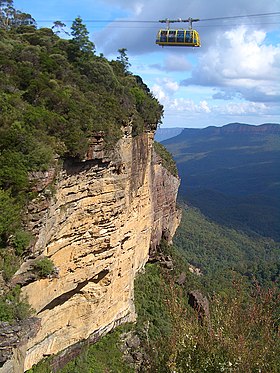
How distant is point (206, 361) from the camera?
6.65m

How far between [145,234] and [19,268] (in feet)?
52.2

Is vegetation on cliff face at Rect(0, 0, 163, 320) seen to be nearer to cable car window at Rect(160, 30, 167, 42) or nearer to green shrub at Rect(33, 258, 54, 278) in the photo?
green shrub at Rect(33, 258, 54, 278)

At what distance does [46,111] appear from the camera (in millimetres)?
14719

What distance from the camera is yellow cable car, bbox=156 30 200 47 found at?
69.9 feet

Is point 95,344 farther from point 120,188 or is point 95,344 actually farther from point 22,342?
point 22,342

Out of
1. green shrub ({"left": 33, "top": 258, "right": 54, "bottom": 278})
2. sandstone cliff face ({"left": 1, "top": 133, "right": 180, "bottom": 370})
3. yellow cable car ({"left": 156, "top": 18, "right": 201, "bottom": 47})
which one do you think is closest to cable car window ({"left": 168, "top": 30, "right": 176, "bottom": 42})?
yellow cable car ({"left": 156, "top": 18, "right": 201, "bottom": 47})

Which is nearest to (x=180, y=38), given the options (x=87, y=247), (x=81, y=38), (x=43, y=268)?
(x=81, y=38)

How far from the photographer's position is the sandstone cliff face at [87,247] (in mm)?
14047

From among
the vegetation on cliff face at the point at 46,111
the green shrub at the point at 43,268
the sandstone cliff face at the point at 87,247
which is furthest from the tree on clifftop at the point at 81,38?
the green shrub at the point at 43,268

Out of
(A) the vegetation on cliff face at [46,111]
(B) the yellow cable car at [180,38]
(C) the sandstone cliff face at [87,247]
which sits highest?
(B) the yellow cable car at [180,38]

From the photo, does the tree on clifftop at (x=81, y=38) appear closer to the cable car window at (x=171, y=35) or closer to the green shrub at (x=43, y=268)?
the cable car window at (x=171, y=35)

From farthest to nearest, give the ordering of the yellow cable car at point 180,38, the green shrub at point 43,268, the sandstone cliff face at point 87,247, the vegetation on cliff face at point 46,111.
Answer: the yellow cable car at point 180,38
the sandstone cliff face at point 87,247
the green shrub at point 43,268
the vegetation on cliff face at point 46,111

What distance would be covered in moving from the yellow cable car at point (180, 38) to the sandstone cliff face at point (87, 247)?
5.32 meters

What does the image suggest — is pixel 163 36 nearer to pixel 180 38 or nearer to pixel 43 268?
pixel 180 38
